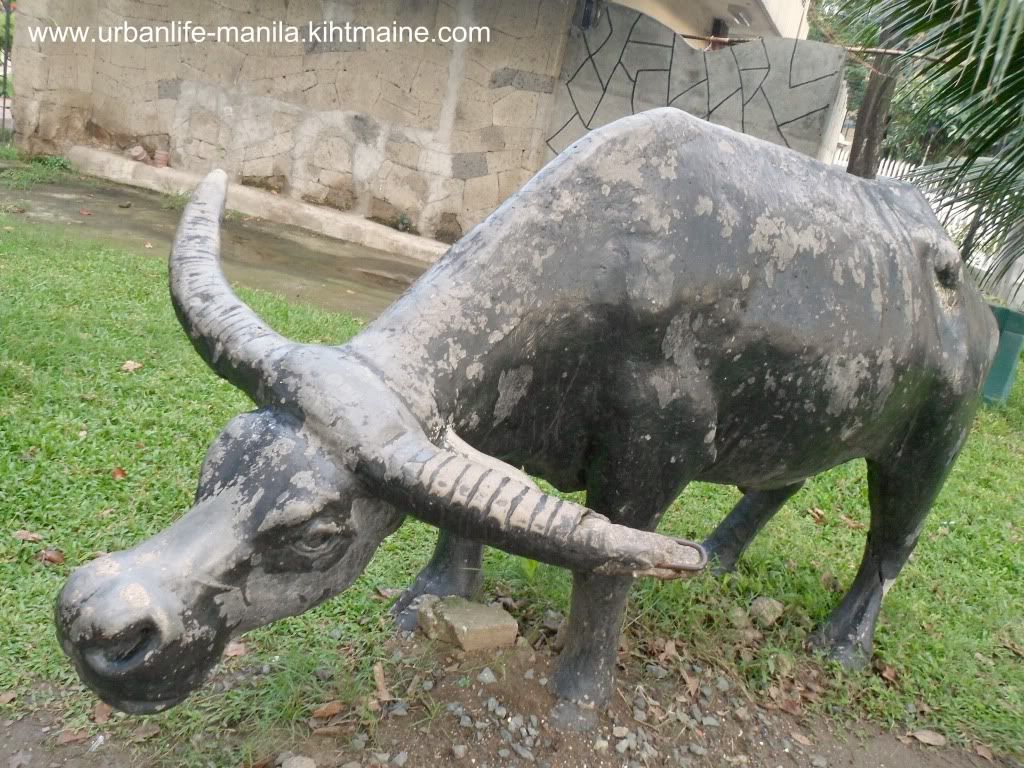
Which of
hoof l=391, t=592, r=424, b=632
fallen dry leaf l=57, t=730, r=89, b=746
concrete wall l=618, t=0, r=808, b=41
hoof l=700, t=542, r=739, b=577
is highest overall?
concrete wall l=618, t=0, r=808, b=41

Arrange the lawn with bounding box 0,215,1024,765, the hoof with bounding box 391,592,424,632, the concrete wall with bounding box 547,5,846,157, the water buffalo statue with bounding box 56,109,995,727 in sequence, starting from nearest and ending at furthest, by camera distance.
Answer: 1. the water buffalo statue with bounding box 56,109,995,727
2. the lawn with bounding box 0,215,1024,765
3. the hoof with bounding box 391,592,424,632
4. the concrete wall with bounding box 547,5,846,157

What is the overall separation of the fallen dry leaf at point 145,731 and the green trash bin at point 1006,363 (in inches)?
271

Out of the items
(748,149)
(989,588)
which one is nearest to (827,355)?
(748,149)

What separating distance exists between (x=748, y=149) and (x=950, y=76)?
2474mm

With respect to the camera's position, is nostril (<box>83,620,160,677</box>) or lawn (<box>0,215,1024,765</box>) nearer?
nostril (<box>83,620,160,677</box>)

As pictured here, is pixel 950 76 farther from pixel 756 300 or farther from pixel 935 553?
pixel 756 300

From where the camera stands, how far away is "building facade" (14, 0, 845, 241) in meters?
Answer: 8.36

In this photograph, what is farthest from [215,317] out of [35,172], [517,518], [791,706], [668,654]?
[35,172]

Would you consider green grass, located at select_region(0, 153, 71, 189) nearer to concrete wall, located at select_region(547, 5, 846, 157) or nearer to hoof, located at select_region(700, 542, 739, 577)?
concrete wall, located at select_region(547, 5, 846, 157)

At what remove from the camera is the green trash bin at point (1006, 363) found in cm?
700

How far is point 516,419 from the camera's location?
2107 millimetres

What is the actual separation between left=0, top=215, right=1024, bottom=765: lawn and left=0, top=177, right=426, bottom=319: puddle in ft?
6.10

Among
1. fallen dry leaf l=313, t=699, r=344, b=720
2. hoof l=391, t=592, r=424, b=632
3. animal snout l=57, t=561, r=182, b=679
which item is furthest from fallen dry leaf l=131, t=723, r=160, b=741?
animal snout l=57, t=561, r=182, b=679

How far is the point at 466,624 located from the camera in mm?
2832
